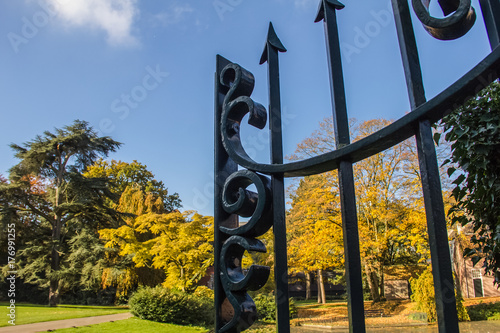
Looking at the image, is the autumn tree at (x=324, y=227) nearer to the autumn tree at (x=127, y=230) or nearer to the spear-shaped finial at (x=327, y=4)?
the autumn tree at (x=127, y=230)

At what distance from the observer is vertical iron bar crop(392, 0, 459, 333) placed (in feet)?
2.62

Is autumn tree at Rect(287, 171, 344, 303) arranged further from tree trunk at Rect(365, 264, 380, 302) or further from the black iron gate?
the black iron gate

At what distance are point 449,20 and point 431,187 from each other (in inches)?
16.7

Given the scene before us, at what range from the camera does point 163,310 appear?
42.9ft

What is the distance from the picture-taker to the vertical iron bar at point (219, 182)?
133 centimetres

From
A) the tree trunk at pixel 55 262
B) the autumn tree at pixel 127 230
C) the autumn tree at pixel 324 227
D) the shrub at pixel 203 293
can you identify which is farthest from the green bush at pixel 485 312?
the tree trunk at pixel 55 262

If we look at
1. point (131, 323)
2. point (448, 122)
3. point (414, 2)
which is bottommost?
point (131, 323)

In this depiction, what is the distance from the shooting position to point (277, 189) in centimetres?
124

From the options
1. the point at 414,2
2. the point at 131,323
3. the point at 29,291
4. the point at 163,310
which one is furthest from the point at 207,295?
the point at 414,2

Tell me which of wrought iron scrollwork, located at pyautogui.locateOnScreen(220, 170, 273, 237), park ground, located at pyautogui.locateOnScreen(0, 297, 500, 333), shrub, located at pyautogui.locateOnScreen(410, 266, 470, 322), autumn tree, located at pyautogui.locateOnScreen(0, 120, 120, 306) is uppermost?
autumn tree, located at pyautogui.locateOnScreen(0, 120, 120, 306)

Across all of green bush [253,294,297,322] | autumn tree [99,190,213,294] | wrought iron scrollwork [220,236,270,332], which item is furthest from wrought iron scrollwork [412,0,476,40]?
green bush [253,294,297,322]

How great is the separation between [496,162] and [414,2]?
153 centimetres

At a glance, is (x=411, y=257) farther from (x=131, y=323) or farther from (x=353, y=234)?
(x=353, y=234)

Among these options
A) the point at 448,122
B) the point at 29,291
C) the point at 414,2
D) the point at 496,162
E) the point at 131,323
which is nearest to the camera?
the point at 414,2
